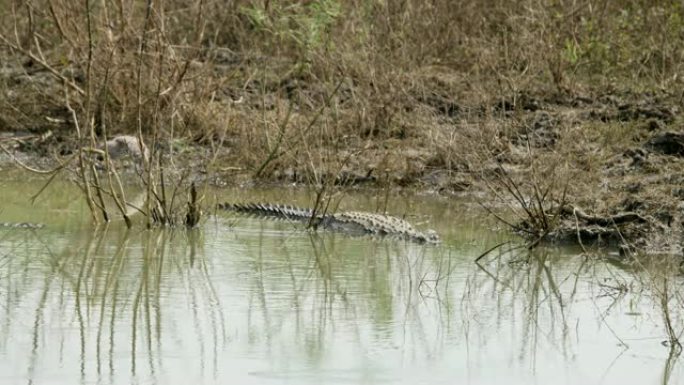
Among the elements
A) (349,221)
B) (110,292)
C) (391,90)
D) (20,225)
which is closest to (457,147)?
(391,90)

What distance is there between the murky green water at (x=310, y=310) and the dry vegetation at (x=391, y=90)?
52.6 inches

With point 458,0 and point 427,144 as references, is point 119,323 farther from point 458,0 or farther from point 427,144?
point 458,0

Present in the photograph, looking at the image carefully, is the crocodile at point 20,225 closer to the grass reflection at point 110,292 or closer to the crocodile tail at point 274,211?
the grass reflection at point 110,292

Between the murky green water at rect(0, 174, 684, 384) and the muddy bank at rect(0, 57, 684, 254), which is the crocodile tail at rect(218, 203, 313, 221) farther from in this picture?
the muddy bank at rect(0, 57, 684, 254)

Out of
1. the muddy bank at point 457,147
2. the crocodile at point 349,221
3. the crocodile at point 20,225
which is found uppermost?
the muddy bank at point 457,147

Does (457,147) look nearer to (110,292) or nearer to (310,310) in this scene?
(310,310)

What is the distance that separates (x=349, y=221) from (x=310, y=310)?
3039mm

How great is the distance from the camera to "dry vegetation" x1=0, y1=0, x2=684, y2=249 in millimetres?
12664

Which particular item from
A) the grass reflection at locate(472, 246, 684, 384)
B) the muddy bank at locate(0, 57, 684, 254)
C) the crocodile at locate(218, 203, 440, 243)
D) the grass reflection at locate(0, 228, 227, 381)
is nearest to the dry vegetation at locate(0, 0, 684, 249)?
the muddy bank at locate(0, 57, 684, 254)

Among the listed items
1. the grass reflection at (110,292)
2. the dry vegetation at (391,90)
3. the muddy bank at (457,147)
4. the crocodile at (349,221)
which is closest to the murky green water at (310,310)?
the grass reflection at (110,292)

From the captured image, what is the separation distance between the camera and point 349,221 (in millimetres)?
11070

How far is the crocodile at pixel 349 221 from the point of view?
35.1 ft

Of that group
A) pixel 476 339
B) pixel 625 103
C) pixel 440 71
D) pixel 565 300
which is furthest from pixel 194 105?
pixel 476 339

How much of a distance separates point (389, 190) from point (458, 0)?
13.8 feet
